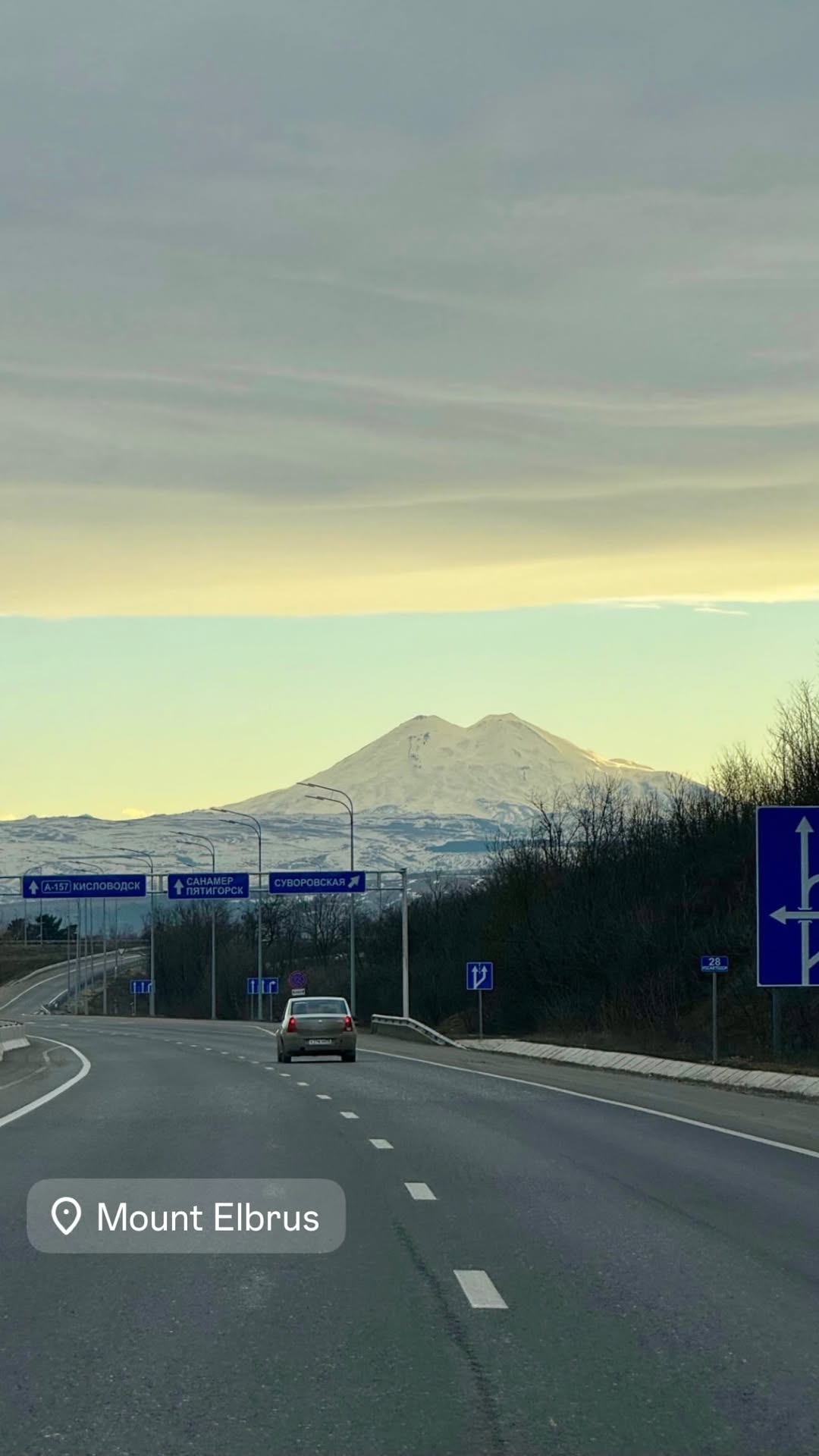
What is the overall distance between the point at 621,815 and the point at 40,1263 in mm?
→ 87686

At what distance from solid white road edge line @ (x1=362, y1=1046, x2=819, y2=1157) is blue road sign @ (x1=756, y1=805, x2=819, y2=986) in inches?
131

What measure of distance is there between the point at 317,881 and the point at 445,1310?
3257 inches

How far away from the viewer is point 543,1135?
70.8 feet

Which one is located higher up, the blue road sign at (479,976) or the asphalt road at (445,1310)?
the asphalt road at (445,1310)

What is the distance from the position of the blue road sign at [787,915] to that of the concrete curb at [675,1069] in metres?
1.99

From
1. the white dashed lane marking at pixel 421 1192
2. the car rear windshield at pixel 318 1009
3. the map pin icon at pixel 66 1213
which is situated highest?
the map pin icon at pixel 66 1213

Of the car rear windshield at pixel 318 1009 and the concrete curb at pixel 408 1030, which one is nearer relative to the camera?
the car rear windshield at pixel 318 1009

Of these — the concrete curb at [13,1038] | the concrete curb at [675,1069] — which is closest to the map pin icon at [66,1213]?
the concrete curb at [675,1069]

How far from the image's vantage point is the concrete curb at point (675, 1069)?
31844 mm

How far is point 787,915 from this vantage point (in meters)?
30.0

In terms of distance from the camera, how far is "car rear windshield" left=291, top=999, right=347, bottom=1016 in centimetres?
4481

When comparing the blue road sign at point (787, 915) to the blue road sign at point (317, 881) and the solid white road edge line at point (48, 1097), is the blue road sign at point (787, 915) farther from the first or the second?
the blue road sign at point (317, 881)

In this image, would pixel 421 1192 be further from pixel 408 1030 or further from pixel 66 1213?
pixel 408 1030

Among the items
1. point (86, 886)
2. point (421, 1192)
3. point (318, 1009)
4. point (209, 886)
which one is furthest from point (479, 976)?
point (421, 1192)
